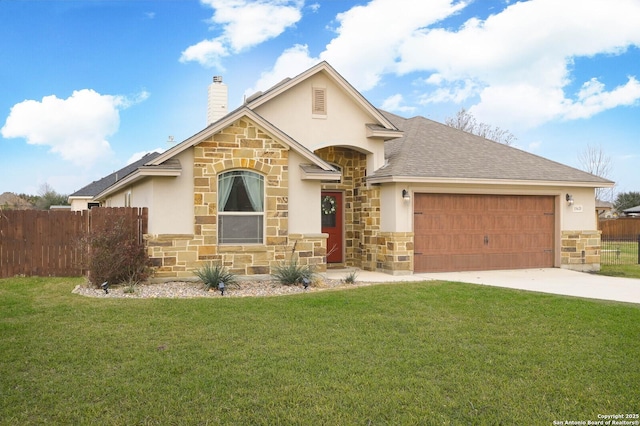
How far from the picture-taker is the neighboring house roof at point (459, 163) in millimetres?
14141

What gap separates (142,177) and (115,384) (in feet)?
25.5

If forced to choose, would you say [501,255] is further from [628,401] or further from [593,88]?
[593,88]

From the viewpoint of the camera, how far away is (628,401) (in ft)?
16.0

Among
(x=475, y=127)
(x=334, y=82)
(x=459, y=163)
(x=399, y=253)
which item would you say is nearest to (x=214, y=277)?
(x=399, y=253)

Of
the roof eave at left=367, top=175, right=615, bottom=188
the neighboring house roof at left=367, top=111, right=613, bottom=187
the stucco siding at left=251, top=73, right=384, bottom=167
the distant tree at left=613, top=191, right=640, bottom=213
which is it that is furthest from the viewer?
the distant tree at left=613, top=191, right=640, bottom=213

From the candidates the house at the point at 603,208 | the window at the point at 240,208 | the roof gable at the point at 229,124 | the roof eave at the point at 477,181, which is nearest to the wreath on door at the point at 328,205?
the roof eave at the point at 477,181

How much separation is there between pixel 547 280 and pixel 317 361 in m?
9.23

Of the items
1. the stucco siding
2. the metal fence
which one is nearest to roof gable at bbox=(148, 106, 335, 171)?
the stucco siding

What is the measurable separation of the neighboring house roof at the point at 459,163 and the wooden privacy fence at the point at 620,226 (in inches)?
811

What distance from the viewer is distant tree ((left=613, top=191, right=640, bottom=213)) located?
51.3 metres

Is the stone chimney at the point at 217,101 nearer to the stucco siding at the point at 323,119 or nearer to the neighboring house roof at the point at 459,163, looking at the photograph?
the stucco siding at the point at 323,119

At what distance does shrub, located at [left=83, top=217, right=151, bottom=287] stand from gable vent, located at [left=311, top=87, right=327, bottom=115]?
6.01m

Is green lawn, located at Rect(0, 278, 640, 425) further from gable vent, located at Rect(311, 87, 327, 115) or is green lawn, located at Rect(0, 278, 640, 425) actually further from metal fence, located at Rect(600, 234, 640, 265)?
metal fence, located at Rect(600, 234, 640, 265)

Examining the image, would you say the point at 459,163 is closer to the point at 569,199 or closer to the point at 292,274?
the point at 569,199
